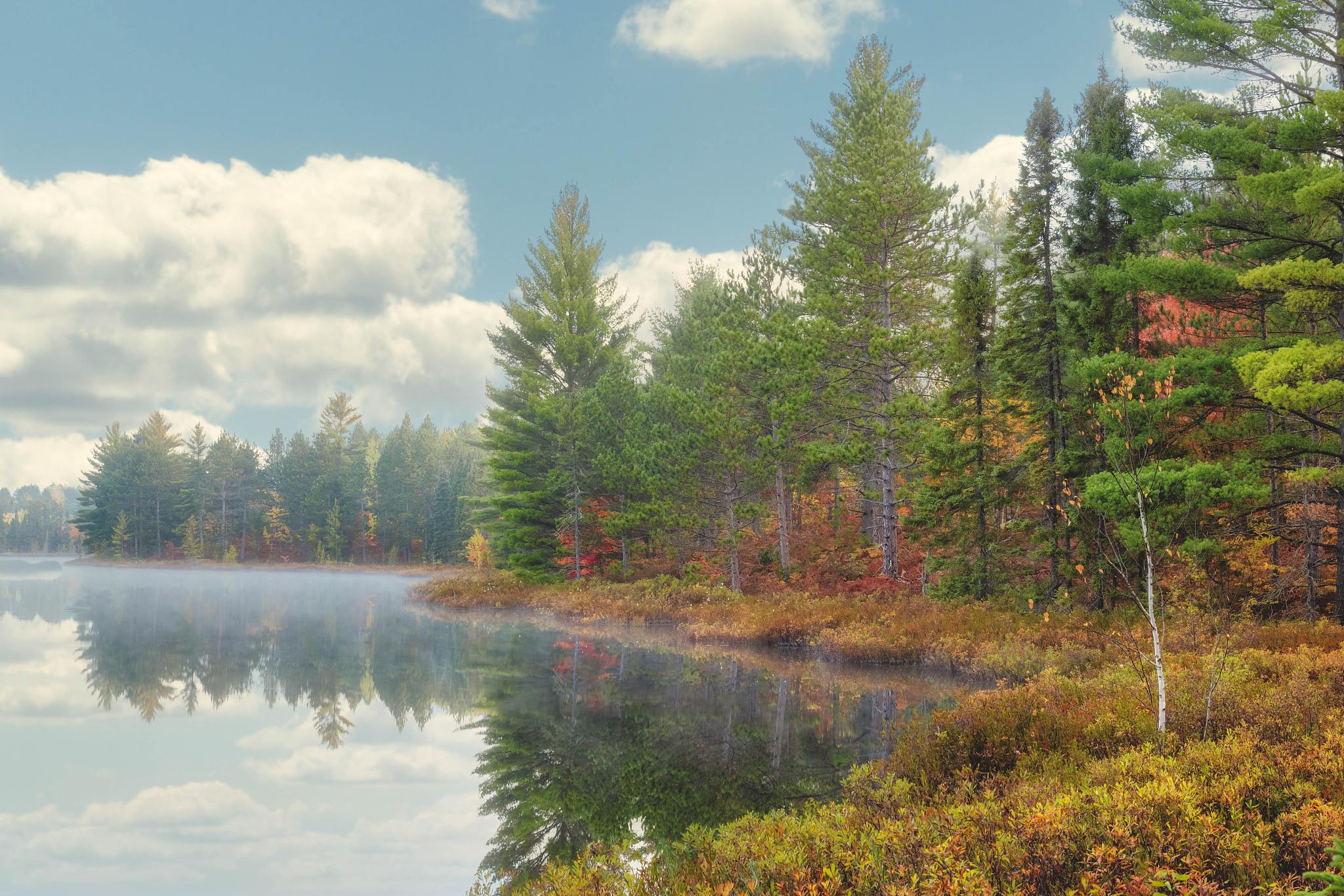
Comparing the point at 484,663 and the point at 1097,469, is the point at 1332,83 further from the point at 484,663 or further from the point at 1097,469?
the point at 484,663

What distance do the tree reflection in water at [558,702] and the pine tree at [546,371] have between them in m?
6.57

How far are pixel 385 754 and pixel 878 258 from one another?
21464 mm

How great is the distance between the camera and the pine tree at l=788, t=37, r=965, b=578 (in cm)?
2269

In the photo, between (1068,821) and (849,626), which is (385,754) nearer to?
(1068,821)

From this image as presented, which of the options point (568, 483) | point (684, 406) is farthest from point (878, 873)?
point (568, 483)

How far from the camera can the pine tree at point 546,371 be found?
3384cm

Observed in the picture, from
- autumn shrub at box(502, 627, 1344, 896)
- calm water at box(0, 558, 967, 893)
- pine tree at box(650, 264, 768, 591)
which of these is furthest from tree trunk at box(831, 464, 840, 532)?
Answer: autumn shrub at box(502, 627, 1344, 896)

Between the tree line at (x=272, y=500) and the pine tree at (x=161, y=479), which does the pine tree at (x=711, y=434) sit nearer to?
the tree line at (x=272, y=500)

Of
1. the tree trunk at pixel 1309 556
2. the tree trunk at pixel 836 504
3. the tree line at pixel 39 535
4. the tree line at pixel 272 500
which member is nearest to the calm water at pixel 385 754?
the tree trunk at pixel 1309 556

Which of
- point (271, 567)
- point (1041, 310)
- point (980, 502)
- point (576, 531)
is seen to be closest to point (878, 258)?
point (1041, 310)

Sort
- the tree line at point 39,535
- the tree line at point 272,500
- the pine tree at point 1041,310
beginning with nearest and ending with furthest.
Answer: the pine tree at point 1041,310
the tree line at point 272,500
the tree line at point 39,535

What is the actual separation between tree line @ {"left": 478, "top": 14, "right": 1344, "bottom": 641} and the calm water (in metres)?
5.34

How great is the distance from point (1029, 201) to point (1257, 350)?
6.94 meters

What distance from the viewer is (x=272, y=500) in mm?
87375
